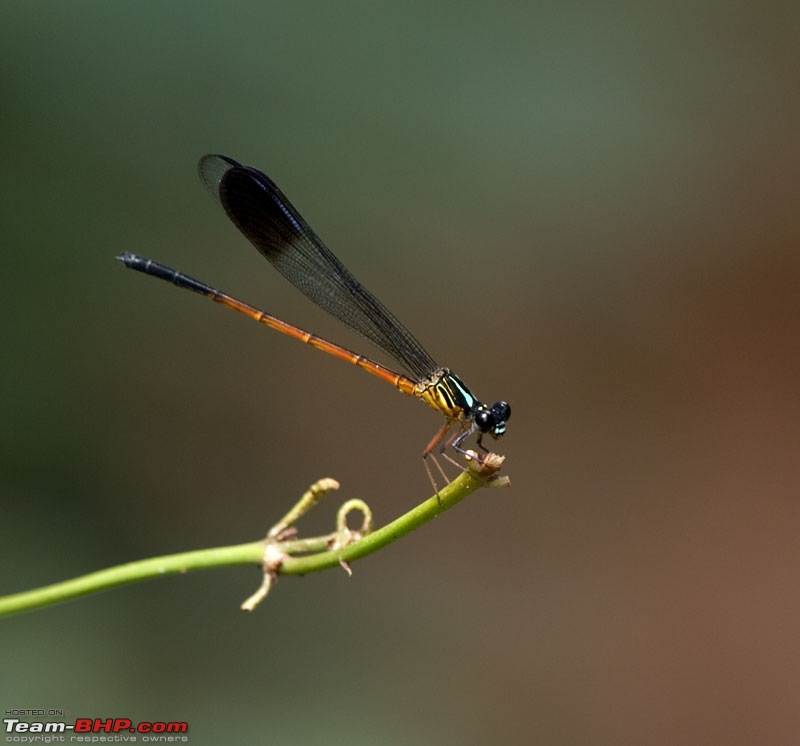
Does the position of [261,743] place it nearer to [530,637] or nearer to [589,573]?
[530,637]

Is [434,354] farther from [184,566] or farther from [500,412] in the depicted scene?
[184,566]

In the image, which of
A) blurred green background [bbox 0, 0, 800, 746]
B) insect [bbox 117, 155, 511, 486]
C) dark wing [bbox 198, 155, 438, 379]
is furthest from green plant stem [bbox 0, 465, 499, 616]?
blurred green background [bbox 0, 0, 800, 746]

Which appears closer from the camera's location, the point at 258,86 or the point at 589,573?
the point at 258,86

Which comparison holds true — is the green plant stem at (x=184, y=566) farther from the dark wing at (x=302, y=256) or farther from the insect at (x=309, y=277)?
the dark wing at (x=302, y=256)

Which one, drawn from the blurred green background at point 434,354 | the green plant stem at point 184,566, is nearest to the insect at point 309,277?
the green plant stem at point 184,566

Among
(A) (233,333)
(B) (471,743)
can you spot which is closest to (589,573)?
(B) (471,743)

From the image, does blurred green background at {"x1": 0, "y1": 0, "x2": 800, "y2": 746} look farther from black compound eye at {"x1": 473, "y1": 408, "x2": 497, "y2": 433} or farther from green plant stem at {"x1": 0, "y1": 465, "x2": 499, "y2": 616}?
green plant stem at {"x1": 0, "y1": 465, "x2": 499, "y2": 616}
